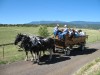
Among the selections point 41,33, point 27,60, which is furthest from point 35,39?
point 41,33

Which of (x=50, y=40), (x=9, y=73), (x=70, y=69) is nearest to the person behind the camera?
(x=9, y=73)

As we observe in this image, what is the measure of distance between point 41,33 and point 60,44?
91.1 ft

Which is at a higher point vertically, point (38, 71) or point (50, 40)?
point (50, 40)

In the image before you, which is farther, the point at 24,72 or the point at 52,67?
the point at 52,67

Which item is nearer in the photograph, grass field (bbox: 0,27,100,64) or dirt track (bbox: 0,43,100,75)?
dirt track (bbox: 0,43,100,75)

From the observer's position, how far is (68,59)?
16.9 m

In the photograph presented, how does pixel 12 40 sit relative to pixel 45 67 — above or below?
below

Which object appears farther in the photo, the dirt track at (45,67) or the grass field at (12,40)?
the grass field at (12,40)

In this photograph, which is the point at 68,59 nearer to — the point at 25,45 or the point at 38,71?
the point at 25,45

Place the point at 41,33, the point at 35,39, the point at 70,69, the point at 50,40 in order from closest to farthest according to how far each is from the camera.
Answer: the point at 70,69
the point at 35,39
the point at 50,40
the point at 41,33

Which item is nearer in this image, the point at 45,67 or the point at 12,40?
the point at 45,67

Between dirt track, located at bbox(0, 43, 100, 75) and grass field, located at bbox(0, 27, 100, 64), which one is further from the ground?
dirt track, located at bbox(0, 43, 100, 75)

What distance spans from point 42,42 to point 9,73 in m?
4.29

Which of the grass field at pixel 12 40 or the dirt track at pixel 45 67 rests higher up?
the dirt track at pixel 45 67
